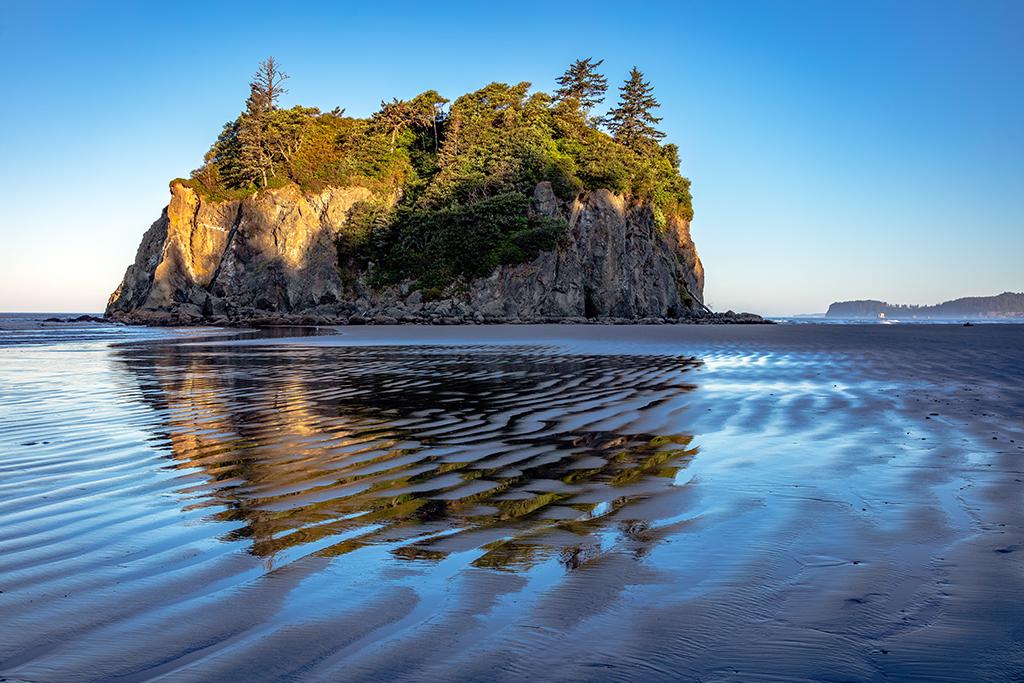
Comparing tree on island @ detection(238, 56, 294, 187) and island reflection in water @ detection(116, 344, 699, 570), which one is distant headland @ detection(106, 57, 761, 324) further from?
island reflection in water @ detection(116, 344, 699, 570)

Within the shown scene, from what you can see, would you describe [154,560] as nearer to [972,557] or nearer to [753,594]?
[753,594]

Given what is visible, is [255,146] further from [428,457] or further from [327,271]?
[428,457]

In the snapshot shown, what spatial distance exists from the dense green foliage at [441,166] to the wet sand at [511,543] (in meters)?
46.7

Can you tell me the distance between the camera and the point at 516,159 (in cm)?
5591

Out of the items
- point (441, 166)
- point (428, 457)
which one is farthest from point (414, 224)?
point (428, 457)

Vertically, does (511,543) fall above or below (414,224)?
below

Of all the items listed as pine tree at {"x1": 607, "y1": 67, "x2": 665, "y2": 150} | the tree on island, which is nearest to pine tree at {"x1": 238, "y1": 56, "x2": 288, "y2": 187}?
the tree on island

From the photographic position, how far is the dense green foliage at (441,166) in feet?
177

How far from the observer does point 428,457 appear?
5.57 metres

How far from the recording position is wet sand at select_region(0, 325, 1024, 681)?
2.19 m

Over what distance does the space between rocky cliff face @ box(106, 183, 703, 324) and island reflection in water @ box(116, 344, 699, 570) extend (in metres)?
40.1

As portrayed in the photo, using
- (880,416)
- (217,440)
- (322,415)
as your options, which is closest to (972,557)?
(880,416)

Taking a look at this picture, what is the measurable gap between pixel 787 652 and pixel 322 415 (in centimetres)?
639

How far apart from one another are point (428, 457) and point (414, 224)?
52.2m
